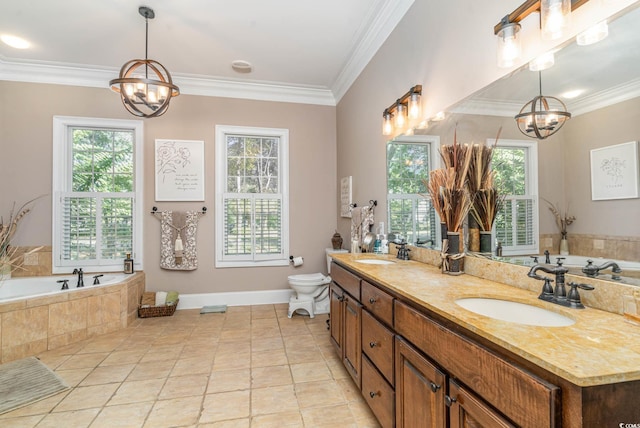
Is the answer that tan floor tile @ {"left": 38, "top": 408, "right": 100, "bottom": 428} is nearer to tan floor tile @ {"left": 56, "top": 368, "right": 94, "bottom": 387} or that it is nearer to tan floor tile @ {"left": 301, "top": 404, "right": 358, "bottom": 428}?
tan floor tile @ {"left": 56, "top": 368, "right": 94, "bottom": 387}

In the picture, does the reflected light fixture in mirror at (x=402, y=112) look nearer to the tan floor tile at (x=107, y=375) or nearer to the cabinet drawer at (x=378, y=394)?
the cabinet drawer at (x=378, y=394)

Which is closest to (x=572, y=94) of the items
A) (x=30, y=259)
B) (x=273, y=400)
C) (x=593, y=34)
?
(x=593, y=34)

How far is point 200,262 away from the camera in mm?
4055

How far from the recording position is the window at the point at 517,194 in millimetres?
1419

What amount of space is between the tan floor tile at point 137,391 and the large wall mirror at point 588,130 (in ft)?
8.35

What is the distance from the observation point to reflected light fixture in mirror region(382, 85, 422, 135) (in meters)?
2.22

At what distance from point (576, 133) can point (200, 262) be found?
13.1 ft

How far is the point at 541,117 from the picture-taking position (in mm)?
1339

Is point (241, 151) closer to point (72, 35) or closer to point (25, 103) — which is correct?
point (72, 35)

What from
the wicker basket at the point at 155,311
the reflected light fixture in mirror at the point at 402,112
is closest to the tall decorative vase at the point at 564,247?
the reflected light fixture in mirror at the point at 402,112

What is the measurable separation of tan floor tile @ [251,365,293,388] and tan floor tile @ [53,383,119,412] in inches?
38.5

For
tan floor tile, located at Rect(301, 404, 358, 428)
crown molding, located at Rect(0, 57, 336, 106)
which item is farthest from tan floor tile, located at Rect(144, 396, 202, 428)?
crown molding, located at Rect(0, 57, 336, 106)

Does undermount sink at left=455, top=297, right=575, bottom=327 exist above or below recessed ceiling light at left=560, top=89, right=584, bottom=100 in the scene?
below

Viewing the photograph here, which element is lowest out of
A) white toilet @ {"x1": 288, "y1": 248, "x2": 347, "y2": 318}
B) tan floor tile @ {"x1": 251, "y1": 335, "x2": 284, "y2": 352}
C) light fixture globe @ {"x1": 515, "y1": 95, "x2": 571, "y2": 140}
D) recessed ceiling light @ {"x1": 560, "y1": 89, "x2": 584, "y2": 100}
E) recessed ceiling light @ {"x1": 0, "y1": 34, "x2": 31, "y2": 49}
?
tan floor tile @ {"x1": 251, "y1": 335, "x2": 284, "y2": 352}
